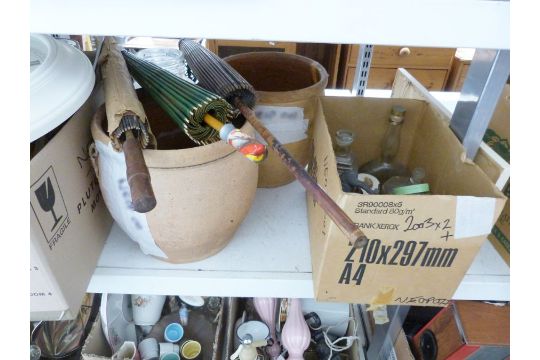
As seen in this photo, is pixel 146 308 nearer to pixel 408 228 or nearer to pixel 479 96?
pixel 408 228

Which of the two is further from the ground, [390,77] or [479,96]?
[479,96]

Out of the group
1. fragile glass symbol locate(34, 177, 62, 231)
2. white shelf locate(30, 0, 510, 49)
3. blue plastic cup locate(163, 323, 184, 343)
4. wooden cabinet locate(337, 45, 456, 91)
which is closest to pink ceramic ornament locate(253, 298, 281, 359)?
blue plastic cup locate(163, 323, 184, 343)

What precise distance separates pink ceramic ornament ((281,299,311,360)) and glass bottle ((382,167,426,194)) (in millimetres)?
370

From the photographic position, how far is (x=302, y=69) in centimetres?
66

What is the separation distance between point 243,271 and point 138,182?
26 centimetres

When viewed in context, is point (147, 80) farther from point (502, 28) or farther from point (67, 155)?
point (502, 28)

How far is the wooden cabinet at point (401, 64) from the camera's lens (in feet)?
6.23

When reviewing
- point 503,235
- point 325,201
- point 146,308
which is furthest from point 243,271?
point 146,308

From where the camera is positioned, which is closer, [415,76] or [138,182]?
[138,182]

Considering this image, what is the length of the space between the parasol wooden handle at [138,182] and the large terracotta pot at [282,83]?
248 millimetres

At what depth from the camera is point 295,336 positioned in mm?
837

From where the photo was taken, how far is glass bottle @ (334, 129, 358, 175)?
1.85 ft
